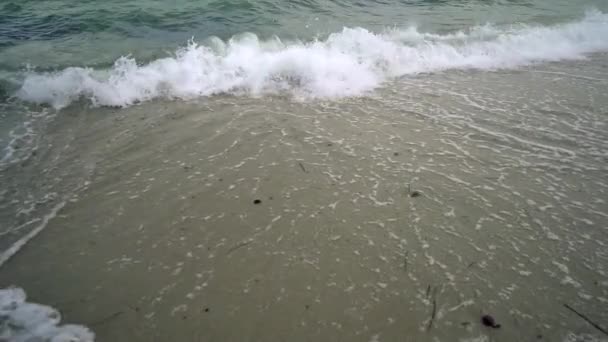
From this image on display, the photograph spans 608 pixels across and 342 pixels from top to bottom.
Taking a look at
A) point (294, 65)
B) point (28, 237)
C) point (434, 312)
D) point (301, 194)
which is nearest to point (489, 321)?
point (434, 312)

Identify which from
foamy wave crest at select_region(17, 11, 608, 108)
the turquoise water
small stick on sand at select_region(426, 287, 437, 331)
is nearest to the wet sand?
small stick on sand at select_region(426, 287, 437, 331)

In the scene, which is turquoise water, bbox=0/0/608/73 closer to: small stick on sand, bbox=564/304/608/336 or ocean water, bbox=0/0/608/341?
ocean water, bbox=0/0/608/341

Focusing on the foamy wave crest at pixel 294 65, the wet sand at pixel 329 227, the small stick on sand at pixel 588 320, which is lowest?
the small stick on sand at pixel 588 320

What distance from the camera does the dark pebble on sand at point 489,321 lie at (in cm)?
257

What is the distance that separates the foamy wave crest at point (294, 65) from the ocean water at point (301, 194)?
5 cm

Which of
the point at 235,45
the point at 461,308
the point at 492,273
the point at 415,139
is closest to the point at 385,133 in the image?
the point at 415,139

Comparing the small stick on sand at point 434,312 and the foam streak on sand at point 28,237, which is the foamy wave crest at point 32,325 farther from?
the small stick on sand at point 434,312

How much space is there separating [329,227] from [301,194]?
58cm

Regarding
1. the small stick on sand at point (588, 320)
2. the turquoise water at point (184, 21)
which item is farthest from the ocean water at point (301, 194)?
the turquoise water at point (184, 21)

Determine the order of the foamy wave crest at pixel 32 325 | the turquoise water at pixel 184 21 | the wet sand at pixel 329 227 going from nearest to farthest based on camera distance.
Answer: the foamy wave crest at pixel 32 325 < the wet sand at pixel 329 227 < the turquoise water at pixel 184 21

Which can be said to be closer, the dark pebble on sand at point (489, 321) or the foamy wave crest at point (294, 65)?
the dark pebble on sand at point (489, 321)

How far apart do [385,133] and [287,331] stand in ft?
10.6

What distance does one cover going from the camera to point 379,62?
7809mm

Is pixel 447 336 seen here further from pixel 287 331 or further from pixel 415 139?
pixel 415 139
